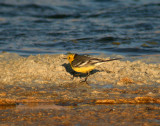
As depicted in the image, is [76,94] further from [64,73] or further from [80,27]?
[80,27]

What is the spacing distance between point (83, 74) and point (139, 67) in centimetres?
140

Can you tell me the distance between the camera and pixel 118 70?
739cm

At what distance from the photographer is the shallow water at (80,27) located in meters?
11.5

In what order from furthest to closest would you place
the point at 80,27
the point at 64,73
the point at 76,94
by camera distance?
the point at 80,27
the point at 64,73
the point at 76,94

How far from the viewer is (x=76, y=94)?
5.79 meters

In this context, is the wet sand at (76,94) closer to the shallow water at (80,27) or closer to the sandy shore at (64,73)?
the sandy shore at (64,73)

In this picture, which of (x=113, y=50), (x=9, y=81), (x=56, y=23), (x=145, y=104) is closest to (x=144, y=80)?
(x=145, y=104)

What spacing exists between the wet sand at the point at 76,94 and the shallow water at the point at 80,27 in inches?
128

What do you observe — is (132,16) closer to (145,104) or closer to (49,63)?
(49,63)

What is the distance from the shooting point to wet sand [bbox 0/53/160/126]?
4581mm

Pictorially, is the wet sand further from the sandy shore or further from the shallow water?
the shallow water

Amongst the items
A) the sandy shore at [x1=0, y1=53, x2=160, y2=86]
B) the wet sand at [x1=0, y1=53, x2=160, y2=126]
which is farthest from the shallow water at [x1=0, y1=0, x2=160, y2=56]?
the wet sand at [x1=0, y1=53, x2=160, y2=126]

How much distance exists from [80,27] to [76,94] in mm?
9877

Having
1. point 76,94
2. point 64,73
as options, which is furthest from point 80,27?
point 76,94
